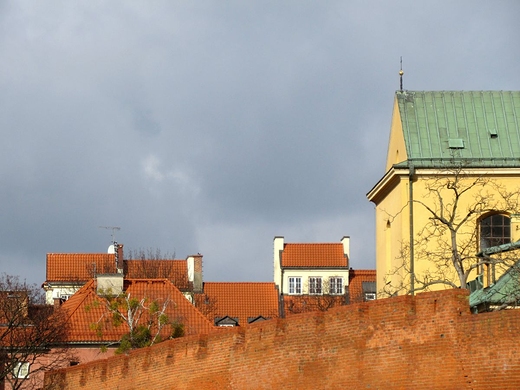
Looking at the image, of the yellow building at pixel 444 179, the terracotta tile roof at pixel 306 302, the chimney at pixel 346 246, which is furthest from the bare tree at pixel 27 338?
the chimney at pixel 346 246

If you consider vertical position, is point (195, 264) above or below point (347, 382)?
above

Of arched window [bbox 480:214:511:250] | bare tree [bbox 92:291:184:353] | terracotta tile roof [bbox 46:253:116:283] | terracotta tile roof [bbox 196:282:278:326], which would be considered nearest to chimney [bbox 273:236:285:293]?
terracotta tile roof [bbox 196:282:278:326]

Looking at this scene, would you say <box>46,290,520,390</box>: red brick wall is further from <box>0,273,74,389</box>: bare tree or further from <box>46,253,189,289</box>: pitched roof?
<box>46,253,189,289</box>: pitched roof

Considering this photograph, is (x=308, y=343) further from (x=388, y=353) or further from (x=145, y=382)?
(x=145, y=382)

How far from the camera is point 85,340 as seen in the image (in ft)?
174

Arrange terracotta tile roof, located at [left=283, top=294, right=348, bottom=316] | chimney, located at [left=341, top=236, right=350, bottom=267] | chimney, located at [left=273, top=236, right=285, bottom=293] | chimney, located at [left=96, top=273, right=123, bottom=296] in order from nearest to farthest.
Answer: chimney, located at [left=96, top=273, right=123, bottom=296] → terracotta tile roof, located at [left=283, top=294, right=348, bottom=316] → chimney, located at [left=273, top=236, right=285, bottom=293] → chimney, located at [left=341, top=236, right=350, bottom=267]

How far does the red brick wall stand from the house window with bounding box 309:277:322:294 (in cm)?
6079

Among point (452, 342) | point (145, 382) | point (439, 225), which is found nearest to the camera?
point (452, 342)

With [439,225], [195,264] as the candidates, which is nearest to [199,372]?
[439,225]

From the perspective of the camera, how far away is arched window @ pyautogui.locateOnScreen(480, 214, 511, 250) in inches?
1718

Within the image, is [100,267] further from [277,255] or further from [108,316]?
[108,316]

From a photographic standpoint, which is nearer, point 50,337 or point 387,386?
point 387,386

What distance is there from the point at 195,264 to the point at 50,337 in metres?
43.2

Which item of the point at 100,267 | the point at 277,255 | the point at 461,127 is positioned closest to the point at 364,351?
the point at 461,127
